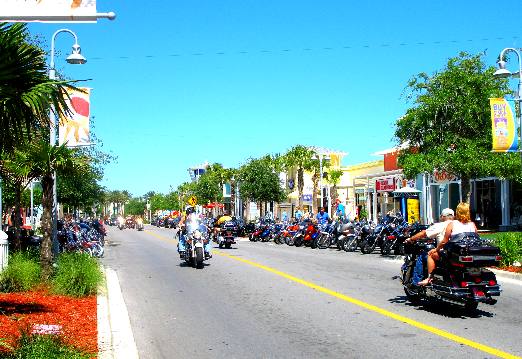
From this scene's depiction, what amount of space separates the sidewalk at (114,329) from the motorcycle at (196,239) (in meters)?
5.12

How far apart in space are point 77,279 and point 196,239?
21.2 feet

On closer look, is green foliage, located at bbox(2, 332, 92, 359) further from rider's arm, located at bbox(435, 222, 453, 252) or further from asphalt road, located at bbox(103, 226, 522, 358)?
rider's arm, located at bbox(435, 222, 453, 252)

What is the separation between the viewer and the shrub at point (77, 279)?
10648 mm

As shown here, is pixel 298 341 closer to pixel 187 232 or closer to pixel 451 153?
pixel 187 232

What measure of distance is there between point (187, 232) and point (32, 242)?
6935 mm

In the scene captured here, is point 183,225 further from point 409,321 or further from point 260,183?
point 260,183

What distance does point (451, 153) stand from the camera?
25531 millimetres

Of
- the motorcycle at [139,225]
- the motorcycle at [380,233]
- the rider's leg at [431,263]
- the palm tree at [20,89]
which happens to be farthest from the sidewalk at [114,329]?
the motorcycle at [139,225]

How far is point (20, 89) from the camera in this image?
804cm

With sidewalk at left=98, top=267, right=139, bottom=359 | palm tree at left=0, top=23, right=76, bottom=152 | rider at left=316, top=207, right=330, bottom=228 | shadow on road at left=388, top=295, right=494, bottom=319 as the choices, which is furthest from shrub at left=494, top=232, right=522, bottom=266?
rider at left=316, top=207, right=330, bottom=228

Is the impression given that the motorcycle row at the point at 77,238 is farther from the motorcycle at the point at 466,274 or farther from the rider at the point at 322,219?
the motorcycle at the point at 466,274

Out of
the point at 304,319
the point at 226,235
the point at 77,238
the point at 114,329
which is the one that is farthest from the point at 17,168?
the point at 226,235

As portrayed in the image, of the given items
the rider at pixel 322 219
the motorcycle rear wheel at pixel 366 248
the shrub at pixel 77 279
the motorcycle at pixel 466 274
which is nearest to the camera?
the motorcycle at pixel 466 274

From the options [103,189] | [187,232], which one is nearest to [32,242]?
[187,232]
